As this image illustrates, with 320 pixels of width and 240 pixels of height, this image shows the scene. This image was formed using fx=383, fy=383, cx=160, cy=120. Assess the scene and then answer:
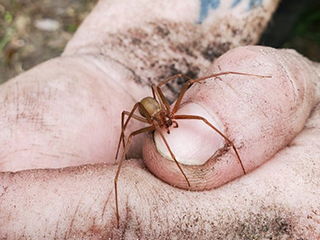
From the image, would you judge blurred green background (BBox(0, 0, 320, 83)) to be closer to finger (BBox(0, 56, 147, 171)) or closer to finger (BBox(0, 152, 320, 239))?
finger (BBox(0, 56, 147, 171))

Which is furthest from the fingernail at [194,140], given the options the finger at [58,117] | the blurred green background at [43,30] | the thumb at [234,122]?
the blurred green background at [43,30]

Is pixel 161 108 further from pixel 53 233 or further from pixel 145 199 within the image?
pixel 53 233

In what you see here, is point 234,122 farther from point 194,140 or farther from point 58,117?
point 58,117

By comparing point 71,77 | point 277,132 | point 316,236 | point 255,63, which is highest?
point 255,63

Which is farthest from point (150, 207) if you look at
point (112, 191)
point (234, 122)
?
point (234, 122)

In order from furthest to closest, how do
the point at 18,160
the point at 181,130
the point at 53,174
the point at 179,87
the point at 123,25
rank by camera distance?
the point at 123,25 → the point at 179,87 → the point at 18,160 → the point at 181,130 → the point at 53,174

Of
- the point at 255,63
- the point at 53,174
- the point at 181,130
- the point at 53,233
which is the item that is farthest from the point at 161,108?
the point at 53,233
